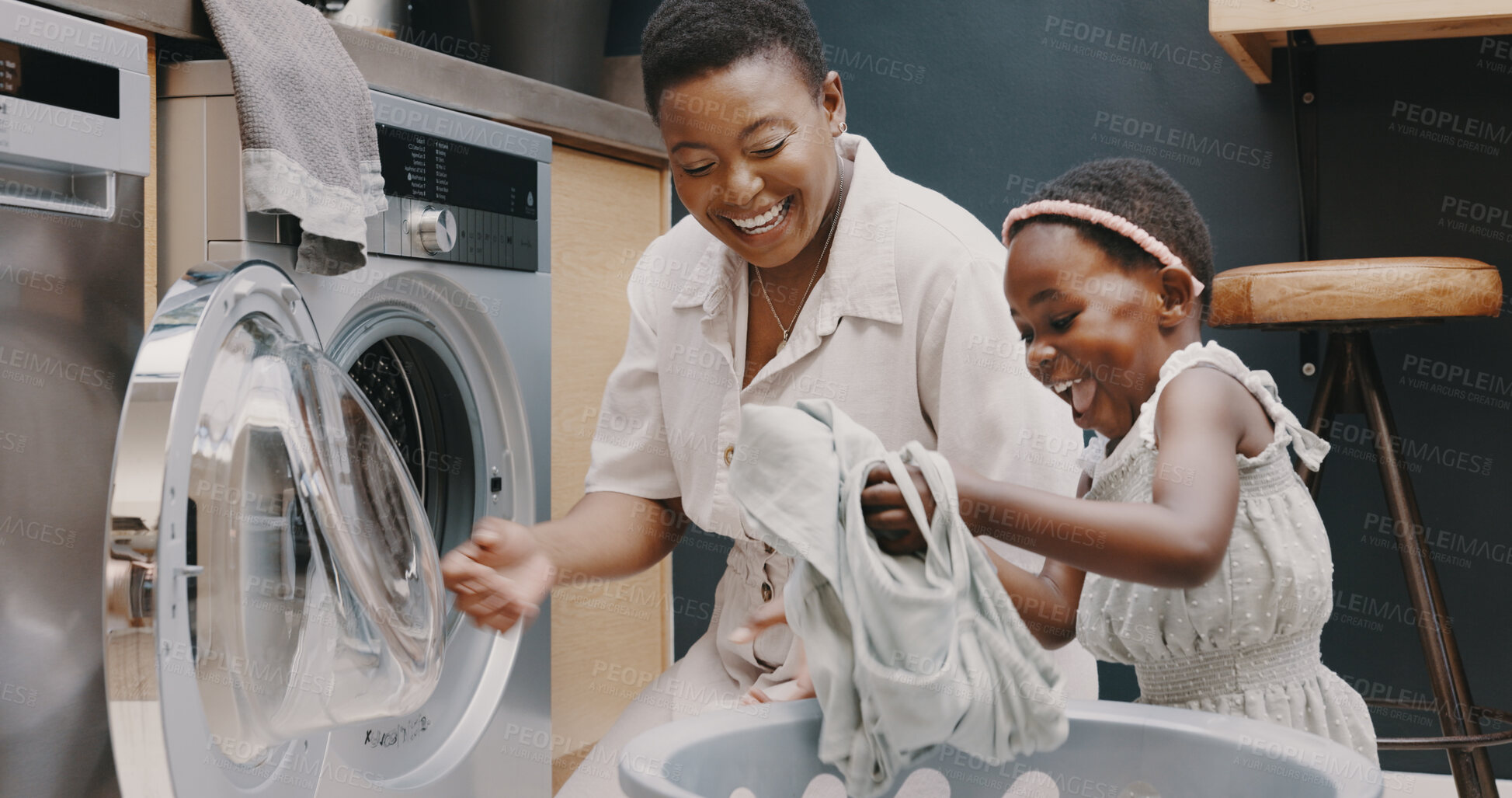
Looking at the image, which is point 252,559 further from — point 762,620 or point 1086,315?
point 1086,315

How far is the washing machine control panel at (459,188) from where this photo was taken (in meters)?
1.31

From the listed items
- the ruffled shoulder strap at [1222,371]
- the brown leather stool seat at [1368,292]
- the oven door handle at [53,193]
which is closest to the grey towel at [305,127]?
the oven door handle at [53,193]

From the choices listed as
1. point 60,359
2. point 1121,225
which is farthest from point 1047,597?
point 60,359

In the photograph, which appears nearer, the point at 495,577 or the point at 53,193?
the point at 53,193

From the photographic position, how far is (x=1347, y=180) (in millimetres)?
1913

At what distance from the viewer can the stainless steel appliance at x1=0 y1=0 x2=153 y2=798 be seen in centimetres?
89

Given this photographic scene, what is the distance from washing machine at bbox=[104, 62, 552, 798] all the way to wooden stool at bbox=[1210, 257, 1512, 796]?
0.95m

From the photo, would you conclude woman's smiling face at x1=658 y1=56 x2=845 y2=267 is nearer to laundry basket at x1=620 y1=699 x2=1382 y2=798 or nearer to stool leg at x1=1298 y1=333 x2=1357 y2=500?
laundry basket at x1=620 y1=699 x2=1382 y2=798

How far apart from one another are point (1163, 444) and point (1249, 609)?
0.17 m

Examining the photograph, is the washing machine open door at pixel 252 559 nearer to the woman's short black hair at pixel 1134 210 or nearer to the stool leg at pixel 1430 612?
the woman's short black hair at pixel 1134 210

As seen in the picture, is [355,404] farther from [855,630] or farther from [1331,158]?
[1331,158]

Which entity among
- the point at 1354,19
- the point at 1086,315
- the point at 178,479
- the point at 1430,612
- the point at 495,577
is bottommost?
the point at 1430,612

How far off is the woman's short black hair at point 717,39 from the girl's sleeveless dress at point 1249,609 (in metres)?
0.48

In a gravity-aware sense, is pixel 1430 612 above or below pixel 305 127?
below
